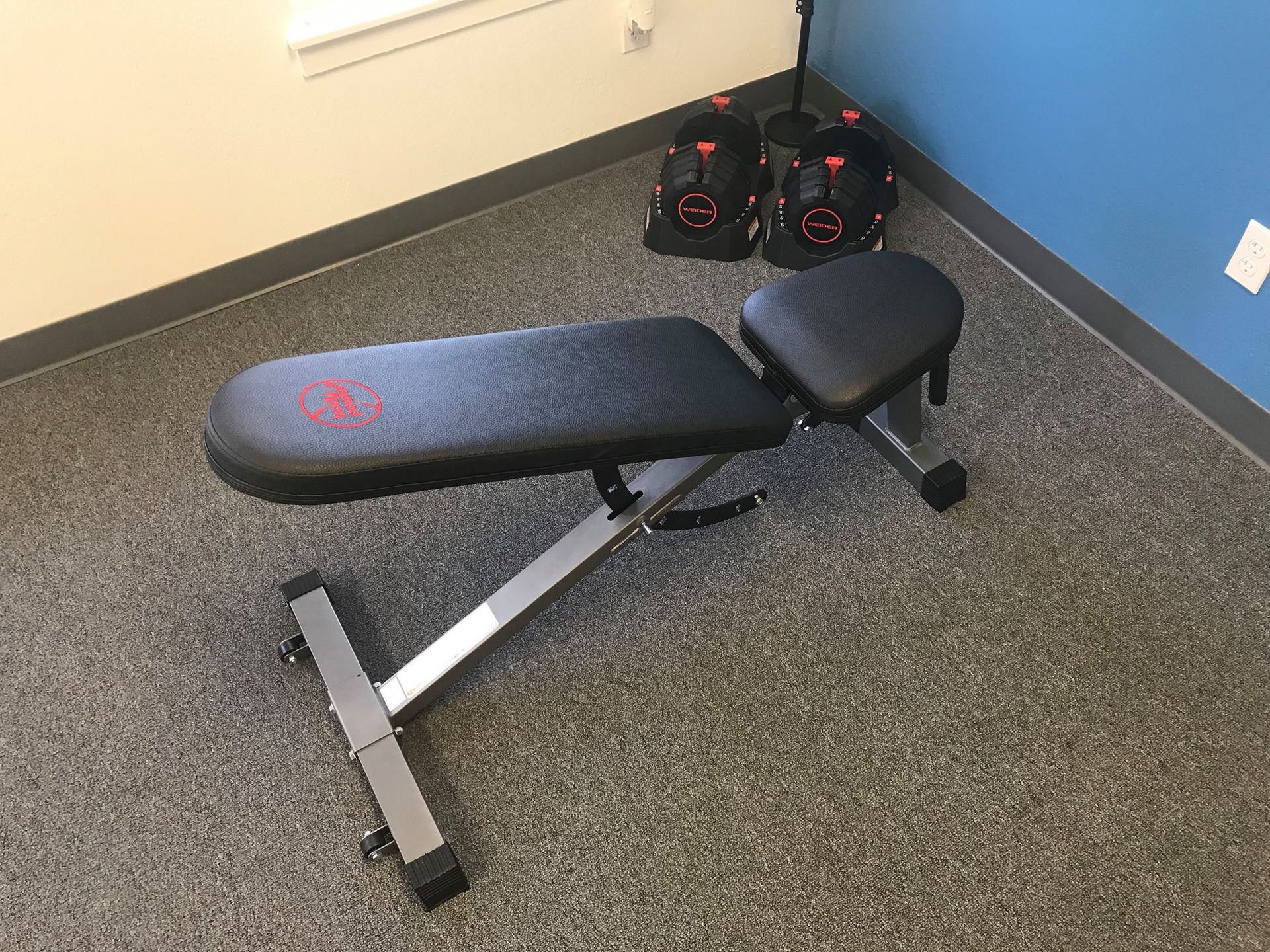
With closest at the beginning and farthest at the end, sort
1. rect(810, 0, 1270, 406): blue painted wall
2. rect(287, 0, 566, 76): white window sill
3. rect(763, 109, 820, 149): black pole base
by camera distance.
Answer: rect(810, 0, 1270, 406): blue painted wall, rect(287, 0, 566, 76): white window sill, rect(763, 109, 820, 149): black pole base

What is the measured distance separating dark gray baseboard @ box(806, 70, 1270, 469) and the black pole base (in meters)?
0.15

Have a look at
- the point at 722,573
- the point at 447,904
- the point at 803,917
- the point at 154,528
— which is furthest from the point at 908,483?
the point at 154,528

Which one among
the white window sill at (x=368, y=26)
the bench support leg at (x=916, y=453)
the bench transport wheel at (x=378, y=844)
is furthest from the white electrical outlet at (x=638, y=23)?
the bench transport wheel at (x=378, y=844)

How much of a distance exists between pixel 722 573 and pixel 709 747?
0.33 metres

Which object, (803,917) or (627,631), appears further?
(627,631)

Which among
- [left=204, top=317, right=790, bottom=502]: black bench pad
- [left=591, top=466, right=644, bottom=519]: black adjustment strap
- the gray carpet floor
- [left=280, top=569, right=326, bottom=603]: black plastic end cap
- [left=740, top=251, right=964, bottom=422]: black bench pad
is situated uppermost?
[left=204, top=317, right=790, bottom=502]: black bench pad

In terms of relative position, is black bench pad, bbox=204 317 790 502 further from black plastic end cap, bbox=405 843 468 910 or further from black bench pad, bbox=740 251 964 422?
black plastic end cap, bbox=405 843 468 910

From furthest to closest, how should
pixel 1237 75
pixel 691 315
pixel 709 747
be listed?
pixel 691 315 < pixel 1237 75 < pixel 709 747

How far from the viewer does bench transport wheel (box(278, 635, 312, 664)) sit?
1.71m

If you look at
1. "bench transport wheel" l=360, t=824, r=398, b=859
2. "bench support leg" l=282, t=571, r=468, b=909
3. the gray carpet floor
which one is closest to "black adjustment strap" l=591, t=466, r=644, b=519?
the gray carpet floor

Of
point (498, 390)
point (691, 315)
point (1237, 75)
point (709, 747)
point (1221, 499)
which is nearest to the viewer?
point (498, 390)

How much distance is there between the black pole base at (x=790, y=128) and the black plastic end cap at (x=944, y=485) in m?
1.17

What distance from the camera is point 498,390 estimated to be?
142 centimetres

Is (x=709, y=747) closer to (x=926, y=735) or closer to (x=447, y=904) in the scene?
(x=926, y=735)
